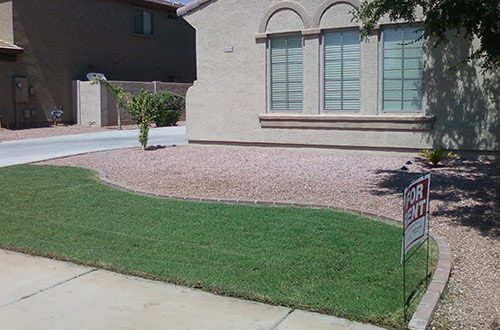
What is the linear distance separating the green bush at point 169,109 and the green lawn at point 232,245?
47.6 ft

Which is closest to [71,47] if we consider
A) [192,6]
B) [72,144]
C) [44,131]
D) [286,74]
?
[44,131]

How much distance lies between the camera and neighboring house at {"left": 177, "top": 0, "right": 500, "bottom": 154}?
12.6 metres

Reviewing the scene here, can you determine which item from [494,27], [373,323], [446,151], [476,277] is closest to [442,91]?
[446,151]

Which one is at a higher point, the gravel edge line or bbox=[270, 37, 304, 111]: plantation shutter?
bbox=[270, 37, 304, 111]: plantation shutter

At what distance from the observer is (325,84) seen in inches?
548

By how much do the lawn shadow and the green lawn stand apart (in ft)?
4.11

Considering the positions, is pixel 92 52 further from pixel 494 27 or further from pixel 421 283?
pixel 421 283

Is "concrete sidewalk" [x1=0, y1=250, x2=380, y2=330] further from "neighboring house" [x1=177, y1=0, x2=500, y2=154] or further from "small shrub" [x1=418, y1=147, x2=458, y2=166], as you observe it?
"neighboring house" [x1=177, y1=0, x2=500, y2=154]

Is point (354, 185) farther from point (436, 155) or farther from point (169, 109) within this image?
point (169, 109)

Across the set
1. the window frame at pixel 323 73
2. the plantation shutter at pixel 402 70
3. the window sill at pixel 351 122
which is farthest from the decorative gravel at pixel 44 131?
the plantation shutter at pixel 402 70

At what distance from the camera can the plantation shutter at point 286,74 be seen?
14234mm

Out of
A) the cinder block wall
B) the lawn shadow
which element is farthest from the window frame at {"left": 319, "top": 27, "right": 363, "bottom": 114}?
the cinder block wall

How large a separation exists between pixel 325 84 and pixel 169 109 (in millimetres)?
11939

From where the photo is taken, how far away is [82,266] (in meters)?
6.38
